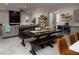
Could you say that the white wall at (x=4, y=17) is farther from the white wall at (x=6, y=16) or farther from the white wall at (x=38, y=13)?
the white wall at (x=38, y=13)

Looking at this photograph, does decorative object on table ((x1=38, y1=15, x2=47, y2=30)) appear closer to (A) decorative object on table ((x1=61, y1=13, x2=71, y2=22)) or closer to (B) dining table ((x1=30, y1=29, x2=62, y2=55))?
(B) dining table ((x1=30, y1=29, x2=62, y2=55))

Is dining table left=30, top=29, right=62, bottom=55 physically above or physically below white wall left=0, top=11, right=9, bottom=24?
below

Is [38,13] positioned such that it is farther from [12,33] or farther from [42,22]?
[12,33]

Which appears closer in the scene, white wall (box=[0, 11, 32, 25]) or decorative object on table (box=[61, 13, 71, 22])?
white wall (box=[0, 11, 32, 25])

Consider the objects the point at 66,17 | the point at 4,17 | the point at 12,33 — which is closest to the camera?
→ the point at 4,17

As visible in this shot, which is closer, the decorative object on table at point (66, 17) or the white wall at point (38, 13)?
Result: the white wall at point (38, 13)

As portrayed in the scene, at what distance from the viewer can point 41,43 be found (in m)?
1.55

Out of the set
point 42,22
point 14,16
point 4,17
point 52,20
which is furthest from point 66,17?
point 4,17

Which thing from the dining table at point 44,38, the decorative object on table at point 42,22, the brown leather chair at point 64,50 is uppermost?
the decorative object on table at point 42,22

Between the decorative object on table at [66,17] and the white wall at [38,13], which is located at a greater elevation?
the white wall at [38,13]

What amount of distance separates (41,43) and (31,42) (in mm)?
199

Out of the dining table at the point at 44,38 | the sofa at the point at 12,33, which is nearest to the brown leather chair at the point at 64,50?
the dining table at the point at 44,38

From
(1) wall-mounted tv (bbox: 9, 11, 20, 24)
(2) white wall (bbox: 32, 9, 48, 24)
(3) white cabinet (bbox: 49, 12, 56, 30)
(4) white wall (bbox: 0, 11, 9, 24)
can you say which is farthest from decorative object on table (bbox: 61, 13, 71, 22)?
(4) white wall (bbox: 0, 11, 9, 24)
